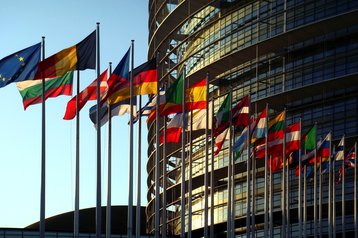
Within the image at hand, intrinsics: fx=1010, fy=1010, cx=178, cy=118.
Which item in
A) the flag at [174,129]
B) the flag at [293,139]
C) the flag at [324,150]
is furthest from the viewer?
the flag at [324,150]

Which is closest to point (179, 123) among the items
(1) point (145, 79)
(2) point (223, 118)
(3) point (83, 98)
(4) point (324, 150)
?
(2) point (223, 118)

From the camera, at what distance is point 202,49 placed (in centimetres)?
9538

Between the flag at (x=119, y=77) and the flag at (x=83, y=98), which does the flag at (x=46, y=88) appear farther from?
the flag at (x=119, y=77)

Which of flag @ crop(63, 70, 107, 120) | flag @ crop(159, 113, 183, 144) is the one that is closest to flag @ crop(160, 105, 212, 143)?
flag @ crop(159, 113, 183, 144)

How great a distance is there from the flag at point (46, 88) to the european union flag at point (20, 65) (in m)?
1.09

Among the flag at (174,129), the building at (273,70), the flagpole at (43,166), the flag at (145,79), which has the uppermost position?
the building at (273,70)

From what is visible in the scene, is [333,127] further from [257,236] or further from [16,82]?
[16,82]

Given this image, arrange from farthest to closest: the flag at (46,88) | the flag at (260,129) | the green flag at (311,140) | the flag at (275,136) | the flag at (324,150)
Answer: the flag at (324,150), the green flag at (311,140), the flag at (275,136), the flag at (260,129), the flag at (46,88)

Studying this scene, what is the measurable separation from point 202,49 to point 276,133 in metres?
32.7

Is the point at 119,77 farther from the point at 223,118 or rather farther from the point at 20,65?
the point at 223,118

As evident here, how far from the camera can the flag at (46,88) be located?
151ft

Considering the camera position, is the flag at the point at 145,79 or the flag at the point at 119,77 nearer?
the flag at the point at 119,77

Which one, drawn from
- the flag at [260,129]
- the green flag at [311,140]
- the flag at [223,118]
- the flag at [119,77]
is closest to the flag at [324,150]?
the green flag at [311,140]

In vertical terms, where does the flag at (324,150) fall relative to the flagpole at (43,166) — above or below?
above
